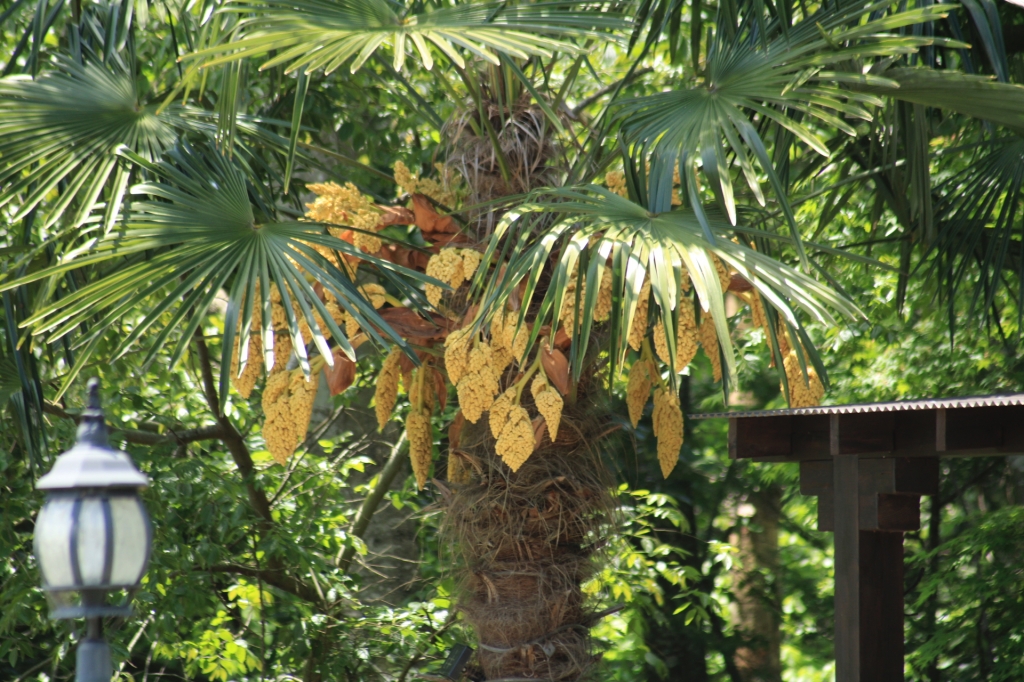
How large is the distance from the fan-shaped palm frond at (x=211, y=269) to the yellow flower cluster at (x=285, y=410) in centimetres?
17

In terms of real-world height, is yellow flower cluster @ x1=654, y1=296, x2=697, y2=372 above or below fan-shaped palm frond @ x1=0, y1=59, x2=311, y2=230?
below

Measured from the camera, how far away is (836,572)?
3889 mm

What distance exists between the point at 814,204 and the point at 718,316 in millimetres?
3542

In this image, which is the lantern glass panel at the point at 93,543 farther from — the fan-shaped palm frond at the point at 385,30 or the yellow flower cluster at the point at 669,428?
the yellow flower cluster at the point at 669,428

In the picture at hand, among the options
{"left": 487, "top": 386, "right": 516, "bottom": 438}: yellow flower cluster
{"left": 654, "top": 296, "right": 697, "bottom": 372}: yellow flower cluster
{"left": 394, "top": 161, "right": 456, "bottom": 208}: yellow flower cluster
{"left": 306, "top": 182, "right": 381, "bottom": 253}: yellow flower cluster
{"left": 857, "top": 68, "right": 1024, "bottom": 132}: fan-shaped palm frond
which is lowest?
{"left": 487, "top": 386, "right": 516, "bottom": 438}: yellow flower cluster

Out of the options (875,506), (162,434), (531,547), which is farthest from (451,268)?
(162,434)

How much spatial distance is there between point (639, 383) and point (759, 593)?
5.58 metres

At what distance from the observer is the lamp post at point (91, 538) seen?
183cm

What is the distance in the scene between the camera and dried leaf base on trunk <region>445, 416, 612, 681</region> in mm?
3090

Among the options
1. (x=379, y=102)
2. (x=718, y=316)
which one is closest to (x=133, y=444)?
(x=379, y=102)

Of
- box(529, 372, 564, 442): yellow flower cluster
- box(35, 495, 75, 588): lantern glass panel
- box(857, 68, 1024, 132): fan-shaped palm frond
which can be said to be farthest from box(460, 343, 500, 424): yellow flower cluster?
box(857, 68, 1024, 132): fan-shaped palm frond

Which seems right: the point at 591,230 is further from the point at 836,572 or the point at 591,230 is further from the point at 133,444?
the point at 133,444

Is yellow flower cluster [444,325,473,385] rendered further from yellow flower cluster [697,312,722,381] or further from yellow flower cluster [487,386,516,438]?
yellow flower cluster [697,312,722,381]

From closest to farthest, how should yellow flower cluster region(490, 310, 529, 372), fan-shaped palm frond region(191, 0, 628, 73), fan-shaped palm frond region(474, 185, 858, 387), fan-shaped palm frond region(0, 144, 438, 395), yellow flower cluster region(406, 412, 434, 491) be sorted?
fan-shaped palm frond region(474, 185, 858, 387)
fan-shaped palm frond region(191, 0, 628, 73)
fan-shaped palm frond region(0, 144, 438, 395)
yellow flower cluster region(490, 310, 529, 372)
yellow flower cluster region(406, 412, 434, 491)
